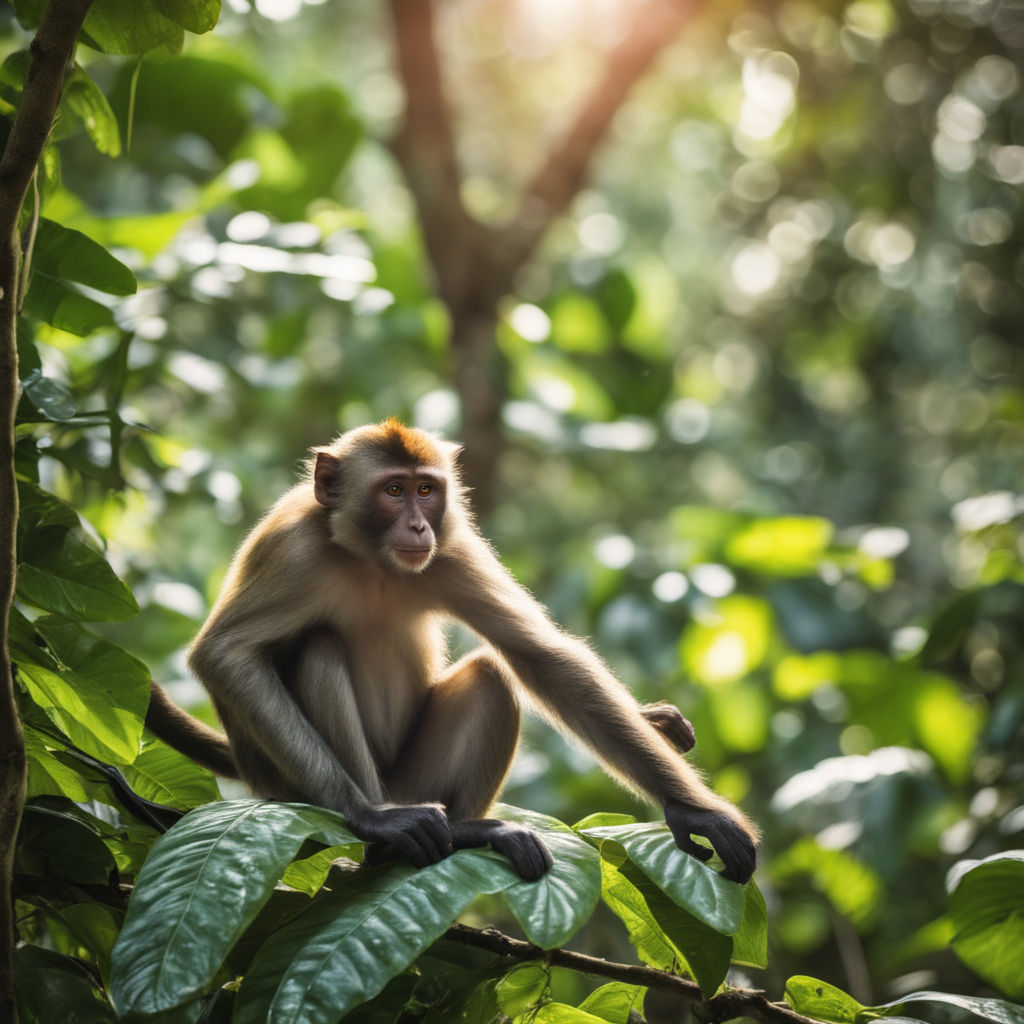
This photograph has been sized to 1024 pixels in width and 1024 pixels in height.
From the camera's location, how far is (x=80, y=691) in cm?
269

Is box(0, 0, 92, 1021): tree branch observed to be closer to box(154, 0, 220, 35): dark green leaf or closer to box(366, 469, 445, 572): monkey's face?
box(154, 0, 220, 35): dark green leaf

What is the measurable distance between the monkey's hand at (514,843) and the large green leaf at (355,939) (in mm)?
48

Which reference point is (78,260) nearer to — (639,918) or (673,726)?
(639,918)

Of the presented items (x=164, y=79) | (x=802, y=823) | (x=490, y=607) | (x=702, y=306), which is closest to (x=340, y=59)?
(x=702, y=306)

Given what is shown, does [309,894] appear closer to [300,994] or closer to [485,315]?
[300,994]

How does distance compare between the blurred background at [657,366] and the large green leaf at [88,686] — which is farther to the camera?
the blurred background at [657,366]

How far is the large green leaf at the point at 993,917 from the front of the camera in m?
2.79

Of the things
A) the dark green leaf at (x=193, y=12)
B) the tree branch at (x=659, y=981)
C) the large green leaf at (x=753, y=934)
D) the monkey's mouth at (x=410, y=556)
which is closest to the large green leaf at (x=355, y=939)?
the tree branch at (x=659, y=981)

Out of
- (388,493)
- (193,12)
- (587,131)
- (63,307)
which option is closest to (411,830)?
(388,493)

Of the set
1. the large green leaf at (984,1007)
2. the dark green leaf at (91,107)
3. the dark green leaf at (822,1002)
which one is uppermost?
the dark green leaf at (91,107)

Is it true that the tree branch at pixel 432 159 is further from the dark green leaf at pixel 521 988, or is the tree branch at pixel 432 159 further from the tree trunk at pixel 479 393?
the dark green leaf at pixel 521 988

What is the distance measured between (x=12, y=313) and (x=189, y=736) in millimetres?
2129

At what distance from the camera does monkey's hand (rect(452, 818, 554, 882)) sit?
2467 millimetres

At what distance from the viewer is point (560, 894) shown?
7.64 ft
